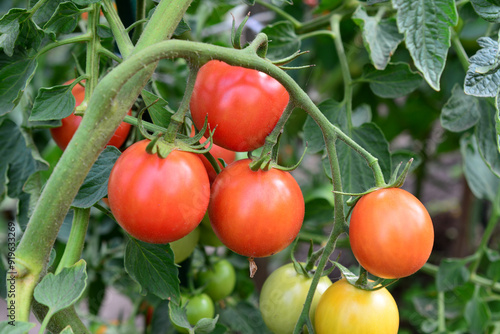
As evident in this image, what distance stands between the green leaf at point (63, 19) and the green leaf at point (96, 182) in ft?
0.46

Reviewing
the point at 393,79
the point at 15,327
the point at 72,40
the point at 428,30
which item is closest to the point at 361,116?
Result: the point at 393,79

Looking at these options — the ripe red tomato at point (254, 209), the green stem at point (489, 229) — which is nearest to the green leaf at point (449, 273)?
the green stem at point (489, 229)

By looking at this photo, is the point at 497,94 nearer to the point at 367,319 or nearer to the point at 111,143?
the point at 367,319

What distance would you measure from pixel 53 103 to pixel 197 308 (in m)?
0.37

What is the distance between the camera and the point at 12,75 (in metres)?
0.53

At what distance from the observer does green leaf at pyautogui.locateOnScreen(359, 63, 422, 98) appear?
2.14ft

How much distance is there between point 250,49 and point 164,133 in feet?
0.35

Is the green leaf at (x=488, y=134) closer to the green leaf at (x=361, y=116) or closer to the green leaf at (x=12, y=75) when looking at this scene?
the green leaf at (x=361, y=116)

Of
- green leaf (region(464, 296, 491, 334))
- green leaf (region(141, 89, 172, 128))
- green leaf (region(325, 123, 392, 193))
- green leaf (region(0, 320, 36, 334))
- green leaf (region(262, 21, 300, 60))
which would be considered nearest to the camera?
green leaf (region(0, 320, 36, 334))

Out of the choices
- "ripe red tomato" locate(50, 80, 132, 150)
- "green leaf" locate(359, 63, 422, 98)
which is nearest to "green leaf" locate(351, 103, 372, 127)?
"green leaf" locate(359, 63, 422, 98)

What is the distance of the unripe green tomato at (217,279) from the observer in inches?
30.1

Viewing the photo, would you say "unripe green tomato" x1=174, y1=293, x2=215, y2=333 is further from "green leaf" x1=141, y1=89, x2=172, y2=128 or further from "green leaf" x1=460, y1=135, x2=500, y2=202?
"green leaf" x1=460, y1=135, x2=500, y2=202

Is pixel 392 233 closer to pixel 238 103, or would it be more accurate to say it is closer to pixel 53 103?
pixel 238 103

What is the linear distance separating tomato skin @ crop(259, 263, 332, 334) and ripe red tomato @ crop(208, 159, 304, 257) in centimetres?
10
